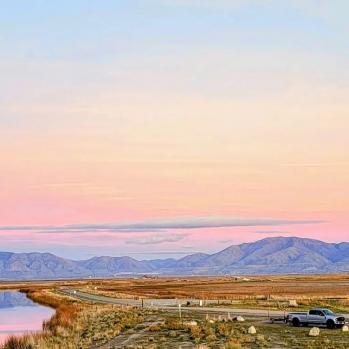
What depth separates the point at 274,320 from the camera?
5809 centimetres

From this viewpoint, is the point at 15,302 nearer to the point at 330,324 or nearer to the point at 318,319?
the point at 318,319

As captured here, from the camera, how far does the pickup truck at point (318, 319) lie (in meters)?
52.7

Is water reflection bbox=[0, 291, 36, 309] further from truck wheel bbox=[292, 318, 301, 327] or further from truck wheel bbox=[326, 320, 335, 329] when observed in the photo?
truck wheel bbox=[326, 320, 335, 329]

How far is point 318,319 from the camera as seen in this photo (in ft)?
177

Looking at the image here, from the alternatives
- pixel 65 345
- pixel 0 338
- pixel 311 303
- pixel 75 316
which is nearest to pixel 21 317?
pixel 75 316

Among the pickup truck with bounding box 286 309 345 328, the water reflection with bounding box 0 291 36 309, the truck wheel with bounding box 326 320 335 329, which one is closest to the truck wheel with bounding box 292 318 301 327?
the pickup truck with bounding box 286 309 345 328

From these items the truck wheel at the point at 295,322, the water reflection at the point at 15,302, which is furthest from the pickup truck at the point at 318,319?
the water reflection at the point at 15,302

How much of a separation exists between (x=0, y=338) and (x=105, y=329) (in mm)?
8505

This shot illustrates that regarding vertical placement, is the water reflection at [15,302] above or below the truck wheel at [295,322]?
above

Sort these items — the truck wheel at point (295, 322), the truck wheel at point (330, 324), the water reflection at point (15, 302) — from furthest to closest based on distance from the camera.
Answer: the water reflection at point (15, 302) → the truck wheel at point (295, 322) → the truck wheel at point (330, 324)

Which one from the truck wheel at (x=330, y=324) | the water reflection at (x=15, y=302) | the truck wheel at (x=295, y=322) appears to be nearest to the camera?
the truck wheel at (x=330, y=324)

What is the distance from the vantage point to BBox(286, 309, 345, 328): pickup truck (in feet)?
173

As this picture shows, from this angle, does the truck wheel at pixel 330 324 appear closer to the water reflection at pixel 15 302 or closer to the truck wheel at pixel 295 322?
the truck wheel at pixel 295 322

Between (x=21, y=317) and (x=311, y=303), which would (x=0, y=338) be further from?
(x=311, y=303)
